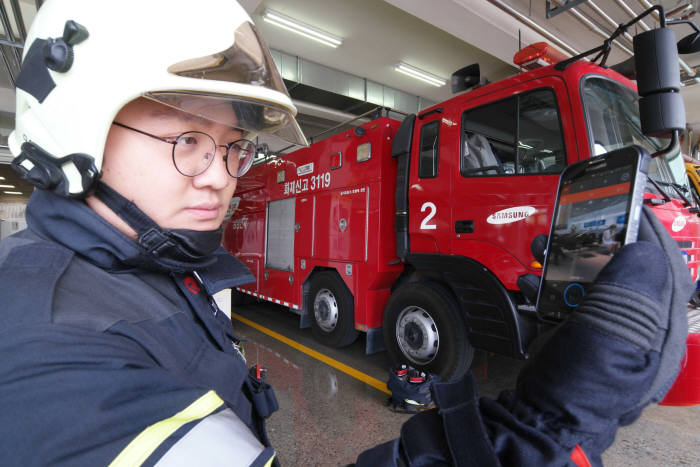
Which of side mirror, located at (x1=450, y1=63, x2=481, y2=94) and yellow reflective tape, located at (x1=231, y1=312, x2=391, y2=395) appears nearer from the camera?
side mirror, located at (x1=450, y1=63, x2=481, y2=94)

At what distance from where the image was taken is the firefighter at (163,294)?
49 centimetres

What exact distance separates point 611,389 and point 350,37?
7.81m

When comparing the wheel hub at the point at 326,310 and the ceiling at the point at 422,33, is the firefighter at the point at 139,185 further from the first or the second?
the ceiling at the point at 422,33

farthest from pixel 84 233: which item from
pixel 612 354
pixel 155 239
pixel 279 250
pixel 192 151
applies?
pixel 279 250

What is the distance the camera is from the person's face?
0.81 m

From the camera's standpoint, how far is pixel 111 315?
0.64 m

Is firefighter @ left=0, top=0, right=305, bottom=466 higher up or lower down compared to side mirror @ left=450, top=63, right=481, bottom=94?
lower down

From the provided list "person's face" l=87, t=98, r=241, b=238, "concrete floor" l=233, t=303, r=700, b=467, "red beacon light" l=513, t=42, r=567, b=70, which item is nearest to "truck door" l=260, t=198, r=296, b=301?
"concrete floor" l=233, t=303, r=700, b=467

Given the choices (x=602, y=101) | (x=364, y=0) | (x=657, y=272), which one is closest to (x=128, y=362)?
(x=657, y=272)

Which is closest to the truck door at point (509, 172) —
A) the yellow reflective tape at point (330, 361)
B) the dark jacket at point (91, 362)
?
the yellow reflective tape at point (330, 361)

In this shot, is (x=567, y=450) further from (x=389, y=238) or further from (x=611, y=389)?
(x=389, y=238)

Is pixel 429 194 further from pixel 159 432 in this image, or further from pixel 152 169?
pixel 159 432

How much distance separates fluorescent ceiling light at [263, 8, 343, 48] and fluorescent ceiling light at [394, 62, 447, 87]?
1.76 meters

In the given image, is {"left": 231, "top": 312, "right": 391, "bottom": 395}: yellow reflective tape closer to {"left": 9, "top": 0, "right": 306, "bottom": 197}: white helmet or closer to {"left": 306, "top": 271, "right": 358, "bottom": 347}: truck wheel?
{"left": 306, "top": 271, "right": 358, "bottom": 347}: truck wheel
